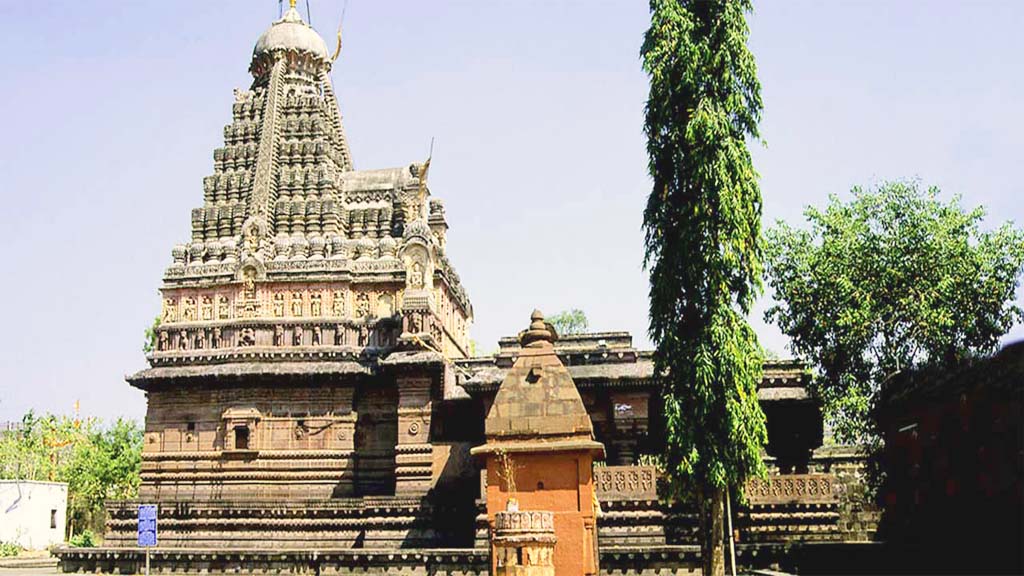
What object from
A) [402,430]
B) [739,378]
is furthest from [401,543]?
[739,378]

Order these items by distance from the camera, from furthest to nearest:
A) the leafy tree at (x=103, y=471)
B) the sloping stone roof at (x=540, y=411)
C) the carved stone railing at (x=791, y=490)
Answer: the leafy tree at (x=103, y=471) → the carved stone railing at (x=791, y=490) → the sloping stone roof at (x=540, y=411)

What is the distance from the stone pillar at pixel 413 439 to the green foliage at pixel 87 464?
23021 millimetres

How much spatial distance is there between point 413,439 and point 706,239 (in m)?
13.7

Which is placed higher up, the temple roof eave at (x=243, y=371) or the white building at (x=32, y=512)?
the temple roof eave at (x=243, y=371)

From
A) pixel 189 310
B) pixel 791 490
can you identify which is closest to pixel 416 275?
pixel 189 310

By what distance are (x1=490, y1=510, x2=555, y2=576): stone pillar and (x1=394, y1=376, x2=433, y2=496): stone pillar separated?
16840 millimetres

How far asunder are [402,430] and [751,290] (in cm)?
1382

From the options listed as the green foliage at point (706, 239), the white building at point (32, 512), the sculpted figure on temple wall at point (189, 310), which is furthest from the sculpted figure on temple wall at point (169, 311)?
the green foliage at point (706, 239)

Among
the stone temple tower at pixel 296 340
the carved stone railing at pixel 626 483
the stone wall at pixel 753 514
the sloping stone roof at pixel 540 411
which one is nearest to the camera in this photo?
→ the sloping stone roof at pixel 540 411

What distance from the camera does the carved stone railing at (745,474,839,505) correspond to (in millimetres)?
23141

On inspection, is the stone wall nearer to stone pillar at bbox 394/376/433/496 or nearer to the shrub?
stone pillar at bbox 394/376/433/496

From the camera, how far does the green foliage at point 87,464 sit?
46.7 m

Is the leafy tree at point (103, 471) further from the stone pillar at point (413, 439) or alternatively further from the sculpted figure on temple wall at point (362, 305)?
the stone pillar at point (413, 439)

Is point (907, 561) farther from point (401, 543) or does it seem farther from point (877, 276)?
point (401, 543)
